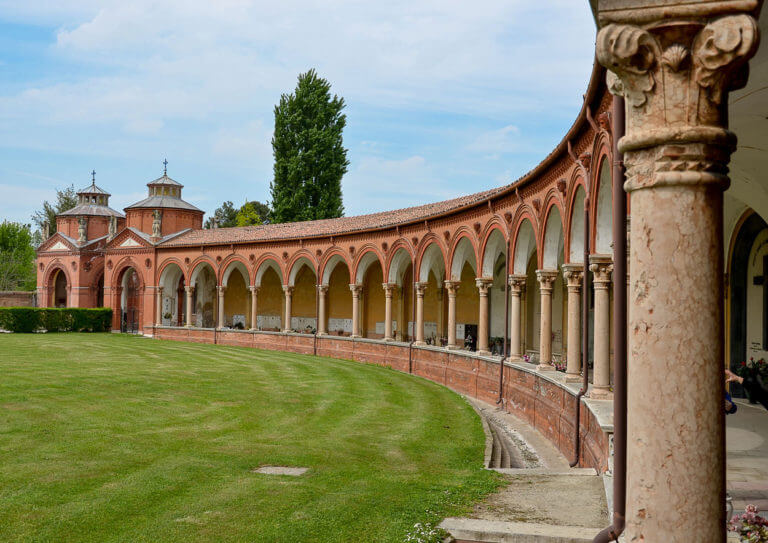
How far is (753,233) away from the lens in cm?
1354

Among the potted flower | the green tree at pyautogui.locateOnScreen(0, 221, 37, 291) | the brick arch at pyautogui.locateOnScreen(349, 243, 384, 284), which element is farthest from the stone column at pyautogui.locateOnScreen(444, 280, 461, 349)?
the green tree at pyautogui.locateOnScreen(0, 221, 37, 291)

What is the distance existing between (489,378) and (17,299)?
A: 43378 mm

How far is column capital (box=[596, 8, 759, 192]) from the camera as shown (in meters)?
2.89

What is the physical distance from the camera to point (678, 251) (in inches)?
113

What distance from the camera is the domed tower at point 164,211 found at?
4281 cm

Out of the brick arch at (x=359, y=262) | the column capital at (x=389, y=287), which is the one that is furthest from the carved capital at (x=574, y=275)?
the brick arch at (x=359, y=262)

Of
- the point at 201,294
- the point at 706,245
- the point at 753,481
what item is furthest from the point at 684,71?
the point at 201,294

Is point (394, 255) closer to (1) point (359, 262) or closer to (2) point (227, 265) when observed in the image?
(1) point (359, 262)

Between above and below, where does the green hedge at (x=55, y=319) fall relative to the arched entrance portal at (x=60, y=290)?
below

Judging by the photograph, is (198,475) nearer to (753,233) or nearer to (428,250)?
(753,233)

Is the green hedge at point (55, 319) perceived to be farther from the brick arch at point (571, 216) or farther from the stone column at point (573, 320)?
the brick arch at point (571, 216)

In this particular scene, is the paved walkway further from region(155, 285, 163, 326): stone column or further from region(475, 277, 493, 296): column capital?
region(155, 285, 163, 326): stone column

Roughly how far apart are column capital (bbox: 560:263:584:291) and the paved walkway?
3.29 m

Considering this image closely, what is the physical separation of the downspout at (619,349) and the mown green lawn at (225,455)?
2.62 meters
